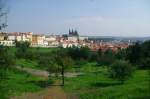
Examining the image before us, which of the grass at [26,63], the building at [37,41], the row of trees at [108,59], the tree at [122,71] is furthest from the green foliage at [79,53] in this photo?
the building at [37,41]

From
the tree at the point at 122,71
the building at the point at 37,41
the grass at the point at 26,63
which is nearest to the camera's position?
the tree at the point at 122,71

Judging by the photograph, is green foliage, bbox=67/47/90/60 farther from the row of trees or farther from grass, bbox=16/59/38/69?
grass, bbox=16/59/38/69

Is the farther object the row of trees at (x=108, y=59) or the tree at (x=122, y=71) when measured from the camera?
the row of trees at (x=108, y=59)

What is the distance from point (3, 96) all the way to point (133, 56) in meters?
64.2

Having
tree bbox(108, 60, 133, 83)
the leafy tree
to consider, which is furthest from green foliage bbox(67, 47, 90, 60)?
tree bbox(108, 60, 133, 83)

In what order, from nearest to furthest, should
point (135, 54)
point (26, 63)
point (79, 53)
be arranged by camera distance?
point (135, 54)
point (26, 63)
point (79, 53)

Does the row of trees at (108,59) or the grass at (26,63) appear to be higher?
the row of trees at (108,59)

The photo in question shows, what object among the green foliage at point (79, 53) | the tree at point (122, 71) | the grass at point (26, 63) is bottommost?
the grass at point (26, 63)

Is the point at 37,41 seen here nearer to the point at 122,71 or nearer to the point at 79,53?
the point at 79,53

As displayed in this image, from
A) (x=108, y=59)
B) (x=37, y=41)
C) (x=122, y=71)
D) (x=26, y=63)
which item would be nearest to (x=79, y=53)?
(x=26, y=63)

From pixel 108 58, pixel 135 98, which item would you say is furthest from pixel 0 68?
pixel 108 58

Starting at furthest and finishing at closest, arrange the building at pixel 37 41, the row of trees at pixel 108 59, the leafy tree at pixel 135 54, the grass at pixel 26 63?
the building at pixel 37 41, the grass at pixel 26 63, the leafy tree at pixel 135 54, the row of trees at pixel 108 59

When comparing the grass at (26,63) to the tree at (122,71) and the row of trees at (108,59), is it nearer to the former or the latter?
the row of trees at (108,59)

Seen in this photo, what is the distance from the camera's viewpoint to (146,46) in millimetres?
68438
